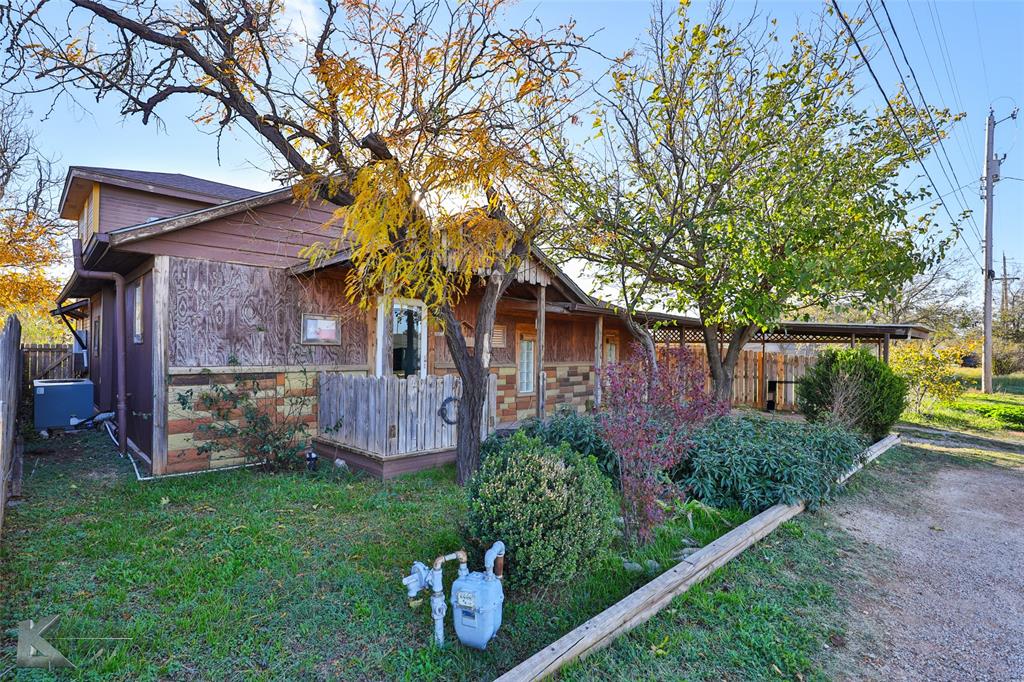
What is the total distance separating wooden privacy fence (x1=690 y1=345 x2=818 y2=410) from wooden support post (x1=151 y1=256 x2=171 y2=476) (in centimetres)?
1414

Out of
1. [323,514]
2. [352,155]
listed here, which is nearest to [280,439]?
[323,514]

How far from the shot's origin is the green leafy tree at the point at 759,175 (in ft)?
24.3

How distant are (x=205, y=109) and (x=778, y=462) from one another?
7.41m

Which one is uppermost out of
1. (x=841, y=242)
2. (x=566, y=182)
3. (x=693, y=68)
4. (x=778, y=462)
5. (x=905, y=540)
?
(x=693, y=68)

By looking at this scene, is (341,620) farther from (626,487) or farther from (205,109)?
(205,109)

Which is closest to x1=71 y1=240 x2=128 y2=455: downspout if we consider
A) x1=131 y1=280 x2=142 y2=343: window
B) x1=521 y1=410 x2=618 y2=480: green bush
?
x1=131 y1=280 x2=142 y2=343: window

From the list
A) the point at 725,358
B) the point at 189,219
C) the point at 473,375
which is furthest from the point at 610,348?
the point at 189,219

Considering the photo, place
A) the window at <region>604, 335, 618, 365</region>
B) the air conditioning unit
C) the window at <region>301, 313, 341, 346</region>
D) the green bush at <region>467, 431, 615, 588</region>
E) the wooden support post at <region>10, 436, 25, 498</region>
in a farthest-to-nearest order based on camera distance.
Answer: the window at <region>604, 335, 618, 365</region> < the air conditioning unit < the window at <region>301, 313, 341, 346</region> < the wooden support post at <region>10, 436, 25, 498</region> < the green bush at <region>467, 431, 615, 588</region>

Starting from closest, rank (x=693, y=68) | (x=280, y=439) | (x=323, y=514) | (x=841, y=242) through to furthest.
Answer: (x=323, y=514) < (x=280, y=439) < (x=693, y=68) < (x=841, y=242)

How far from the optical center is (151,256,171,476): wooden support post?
6109 mm

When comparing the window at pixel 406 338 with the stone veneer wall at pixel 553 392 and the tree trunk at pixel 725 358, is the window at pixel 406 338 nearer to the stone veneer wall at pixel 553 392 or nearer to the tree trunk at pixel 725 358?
the stone veneer wall at pixel 553 392

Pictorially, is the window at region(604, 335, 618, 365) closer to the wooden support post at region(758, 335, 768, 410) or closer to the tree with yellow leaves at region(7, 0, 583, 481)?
the wooden support post at region(758, 335, 768, 410)

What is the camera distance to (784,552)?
4.39m

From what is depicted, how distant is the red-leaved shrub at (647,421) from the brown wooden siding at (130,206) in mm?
9548
